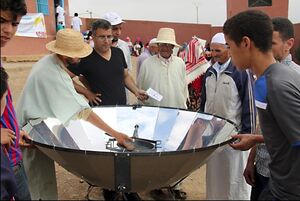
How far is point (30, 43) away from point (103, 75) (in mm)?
11094

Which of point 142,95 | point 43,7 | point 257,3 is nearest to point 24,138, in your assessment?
point 142,95

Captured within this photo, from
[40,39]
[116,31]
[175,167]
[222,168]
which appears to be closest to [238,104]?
[222,168]

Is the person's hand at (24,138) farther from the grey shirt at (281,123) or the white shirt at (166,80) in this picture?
the white shirt at (166,80)

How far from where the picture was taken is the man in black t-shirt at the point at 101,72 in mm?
3424

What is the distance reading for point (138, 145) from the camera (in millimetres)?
2711

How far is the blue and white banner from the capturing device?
13.3 meters

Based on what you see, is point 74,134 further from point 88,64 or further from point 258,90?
point 258,90

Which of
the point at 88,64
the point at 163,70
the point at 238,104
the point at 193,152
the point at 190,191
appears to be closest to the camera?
the point at 193,152

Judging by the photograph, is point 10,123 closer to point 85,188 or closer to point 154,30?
point 85,188

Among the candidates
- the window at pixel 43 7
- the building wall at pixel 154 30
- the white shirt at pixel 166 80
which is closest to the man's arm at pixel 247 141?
the white shirt at pixel 166 80

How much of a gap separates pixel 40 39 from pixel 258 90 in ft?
44.3

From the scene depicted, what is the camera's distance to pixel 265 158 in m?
2.06

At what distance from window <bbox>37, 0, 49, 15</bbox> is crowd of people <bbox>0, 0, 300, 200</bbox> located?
440 inches

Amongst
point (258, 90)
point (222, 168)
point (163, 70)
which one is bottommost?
point (222, 168)
